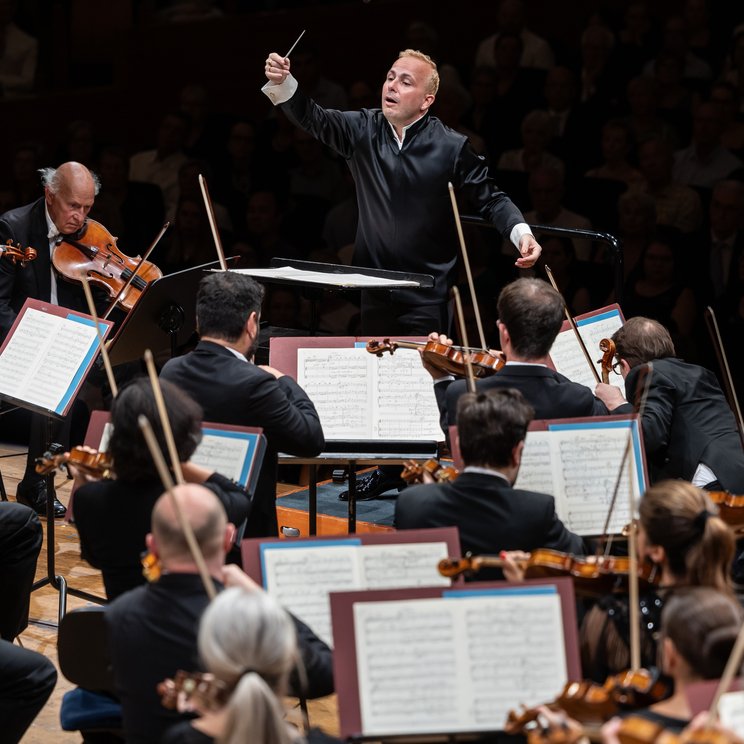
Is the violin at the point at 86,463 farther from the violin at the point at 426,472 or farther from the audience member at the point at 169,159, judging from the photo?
the audience member at the point at 169,159

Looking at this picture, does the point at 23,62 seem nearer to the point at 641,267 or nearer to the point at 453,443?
the point at 641,267

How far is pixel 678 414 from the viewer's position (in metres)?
4.06

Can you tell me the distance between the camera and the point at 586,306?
5766 millimetres

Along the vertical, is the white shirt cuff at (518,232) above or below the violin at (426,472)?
above

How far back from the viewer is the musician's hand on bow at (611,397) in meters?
3.88

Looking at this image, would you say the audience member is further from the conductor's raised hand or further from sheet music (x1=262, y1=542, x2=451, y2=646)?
sheet music (x1=262, y1=542, x2=451, y2=646)

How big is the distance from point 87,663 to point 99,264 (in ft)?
8.75

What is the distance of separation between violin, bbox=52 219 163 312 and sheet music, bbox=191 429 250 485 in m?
1.94

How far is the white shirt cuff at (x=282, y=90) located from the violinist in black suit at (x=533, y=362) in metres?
1.46

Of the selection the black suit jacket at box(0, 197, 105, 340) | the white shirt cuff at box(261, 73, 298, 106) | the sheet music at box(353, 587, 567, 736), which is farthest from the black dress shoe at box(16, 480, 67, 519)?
the sheet music at box(353, 587, 567, 736)

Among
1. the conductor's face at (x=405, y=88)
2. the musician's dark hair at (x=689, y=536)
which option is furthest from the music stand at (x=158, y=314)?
the musician's dark hair at (x=689, y=536)

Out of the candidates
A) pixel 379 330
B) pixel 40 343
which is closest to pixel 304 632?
pixel 40 343

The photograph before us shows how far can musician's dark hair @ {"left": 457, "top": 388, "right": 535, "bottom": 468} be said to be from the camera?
292 cm

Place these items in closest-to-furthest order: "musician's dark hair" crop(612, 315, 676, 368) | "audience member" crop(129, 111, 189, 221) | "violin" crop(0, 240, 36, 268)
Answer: "musician's dark hair" crop(612, 315, 676, 368) < "violin" crop(0, 240, 36, 268) < "audience member" crop(129, 111, 189, 221)
